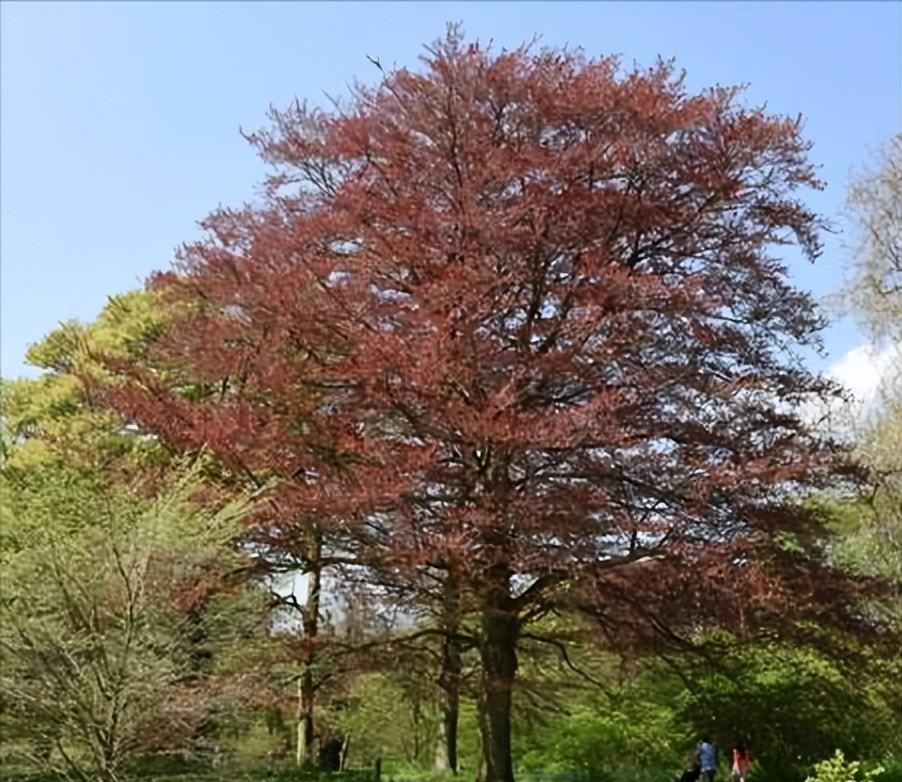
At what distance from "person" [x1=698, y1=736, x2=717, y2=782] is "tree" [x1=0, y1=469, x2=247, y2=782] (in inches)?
345

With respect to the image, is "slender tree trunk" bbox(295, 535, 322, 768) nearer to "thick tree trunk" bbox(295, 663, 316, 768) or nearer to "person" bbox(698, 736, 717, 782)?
"thick tree trunk" bbox(295, 663, 316, 768)

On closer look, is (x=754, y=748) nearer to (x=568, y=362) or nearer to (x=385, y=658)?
(x=385, y=658)

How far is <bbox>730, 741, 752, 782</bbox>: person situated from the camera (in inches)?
667

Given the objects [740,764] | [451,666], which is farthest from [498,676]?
[740,764]

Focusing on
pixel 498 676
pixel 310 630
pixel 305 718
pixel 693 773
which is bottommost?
pixel 693 773

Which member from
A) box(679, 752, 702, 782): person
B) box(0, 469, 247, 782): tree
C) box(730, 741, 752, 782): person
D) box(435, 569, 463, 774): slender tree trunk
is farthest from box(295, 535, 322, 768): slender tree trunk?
box(730, 741, 752, 782): person

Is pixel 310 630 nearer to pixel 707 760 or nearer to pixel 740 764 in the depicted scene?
pixel 707 760

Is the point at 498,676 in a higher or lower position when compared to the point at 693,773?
Result: higher

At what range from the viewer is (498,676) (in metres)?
15.1

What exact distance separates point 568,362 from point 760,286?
12.1ft

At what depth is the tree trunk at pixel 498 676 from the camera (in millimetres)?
14722

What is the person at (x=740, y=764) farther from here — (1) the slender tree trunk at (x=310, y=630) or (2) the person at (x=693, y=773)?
(1) the slender tree trunk at (x=310, y=630)

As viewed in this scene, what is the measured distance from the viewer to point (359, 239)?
52.7 feet

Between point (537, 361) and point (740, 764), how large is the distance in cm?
740
